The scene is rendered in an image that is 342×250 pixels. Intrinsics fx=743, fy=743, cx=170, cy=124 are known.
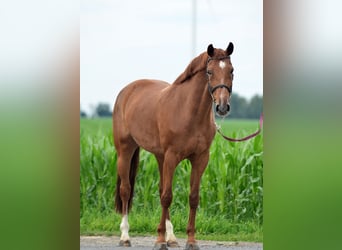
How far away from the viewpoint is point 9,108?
4324 millimetres

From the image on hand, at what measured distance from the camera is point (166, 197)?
184 inches

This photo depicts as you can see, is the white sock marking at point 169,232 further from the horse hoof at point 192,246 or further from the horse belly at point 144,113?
the horse belly at point 144,113

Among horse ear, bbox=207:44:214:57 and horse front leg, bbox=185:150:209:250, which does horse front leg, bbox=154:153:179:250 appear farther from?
horse ear, bbox=207:44:214:57

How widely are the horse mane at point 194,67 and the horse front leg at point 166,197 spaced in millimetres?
496

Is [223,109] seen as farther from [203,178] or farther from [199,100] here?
[203,178]

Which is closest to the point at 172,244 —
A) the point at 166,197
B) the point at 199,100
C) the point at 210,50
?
the point at 166,197

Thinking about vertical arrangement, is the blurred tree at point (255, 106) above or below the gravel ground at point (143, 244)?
above

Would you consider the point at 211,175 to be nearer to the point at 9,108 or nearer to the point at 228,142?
the point at 228,142

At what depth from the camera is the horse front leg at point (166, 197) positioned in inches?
183

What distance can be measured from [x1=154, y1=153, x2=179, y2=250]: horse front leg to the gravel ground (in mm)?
91

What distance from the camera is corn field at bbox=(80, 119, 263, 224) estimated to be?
500 centimetres

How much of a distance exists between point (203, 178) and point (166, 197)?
0.54m

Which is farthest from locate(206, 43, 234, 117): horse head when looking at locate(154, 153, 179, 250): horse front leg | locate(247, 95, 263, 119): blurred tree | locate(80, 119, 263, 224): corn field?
locate(80, 119, 263, 224): corn field

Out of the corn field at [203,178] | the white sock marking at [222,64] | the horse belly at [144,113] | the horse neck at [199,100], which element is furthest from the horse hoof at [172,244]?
the white sock marking at [222,64]
